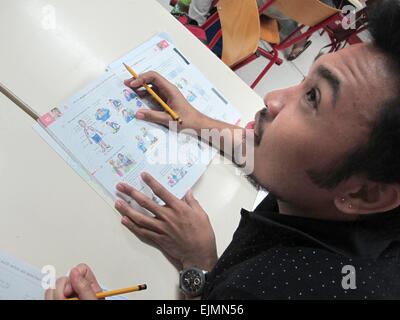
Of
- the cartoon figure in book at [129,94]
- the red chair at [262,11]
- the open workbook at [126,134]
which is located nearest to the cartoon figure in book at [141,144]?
the open workbook at [126,134]

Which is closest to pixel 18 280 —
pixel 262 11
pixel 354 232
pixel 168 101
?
pixel 168 101

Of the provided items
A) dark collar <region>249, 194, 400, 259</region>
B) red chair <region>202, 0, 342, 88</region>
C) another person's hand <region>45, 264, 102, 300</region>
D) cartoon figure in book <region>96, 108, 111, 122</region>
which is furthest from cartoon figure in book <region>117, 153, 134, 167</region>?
red chair <region>202, 0, 342, 88</region>

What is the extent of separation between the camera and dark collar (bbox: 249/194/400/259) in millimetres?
615

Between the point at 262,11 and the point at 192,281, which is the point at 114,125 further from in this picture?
the point at 262,11

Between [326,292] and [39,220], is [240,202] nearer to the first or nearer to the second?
[326,292]

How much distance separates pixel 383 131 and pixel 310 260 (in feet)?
0.87

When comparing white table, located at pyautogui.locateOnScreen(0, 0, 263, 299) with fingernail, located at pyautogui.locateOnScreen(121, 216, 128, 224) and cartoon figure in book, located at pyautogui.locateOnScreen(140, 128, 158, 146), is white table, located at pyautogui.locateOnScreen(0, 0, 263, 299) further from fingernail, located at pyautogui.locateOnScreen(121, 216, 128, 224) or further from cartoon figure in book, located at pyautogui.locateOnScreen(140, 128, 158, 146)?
cartoon figure in book, located at pyautogui.locateOnScreen(140, 128, 158, 146)

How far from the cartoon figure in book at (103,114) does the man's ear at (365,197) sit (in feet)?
1.81

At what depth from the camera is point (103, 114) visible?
31.0 inches

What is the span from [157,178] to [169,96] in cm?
24

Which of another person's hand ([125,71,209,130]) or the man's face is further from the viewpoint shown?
another person's hand ([125,71,209,130])

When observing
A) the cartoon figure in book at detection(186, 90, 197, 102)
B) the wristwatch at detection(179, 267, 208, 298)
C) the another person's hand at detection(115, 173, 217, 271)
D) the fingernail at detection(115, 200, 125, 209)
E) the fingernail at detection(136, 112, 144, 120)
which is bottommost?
the wristwatch at detection(179, 267, 208, 298)

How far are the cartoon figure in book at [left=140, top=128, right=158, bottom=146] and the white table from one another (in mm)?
169

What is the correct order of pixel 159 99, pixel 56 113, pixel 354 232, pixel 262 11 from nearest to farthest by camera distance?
pixel 354 232 < pixel 56 113 < pixel 159 99 < pixel 262 11
